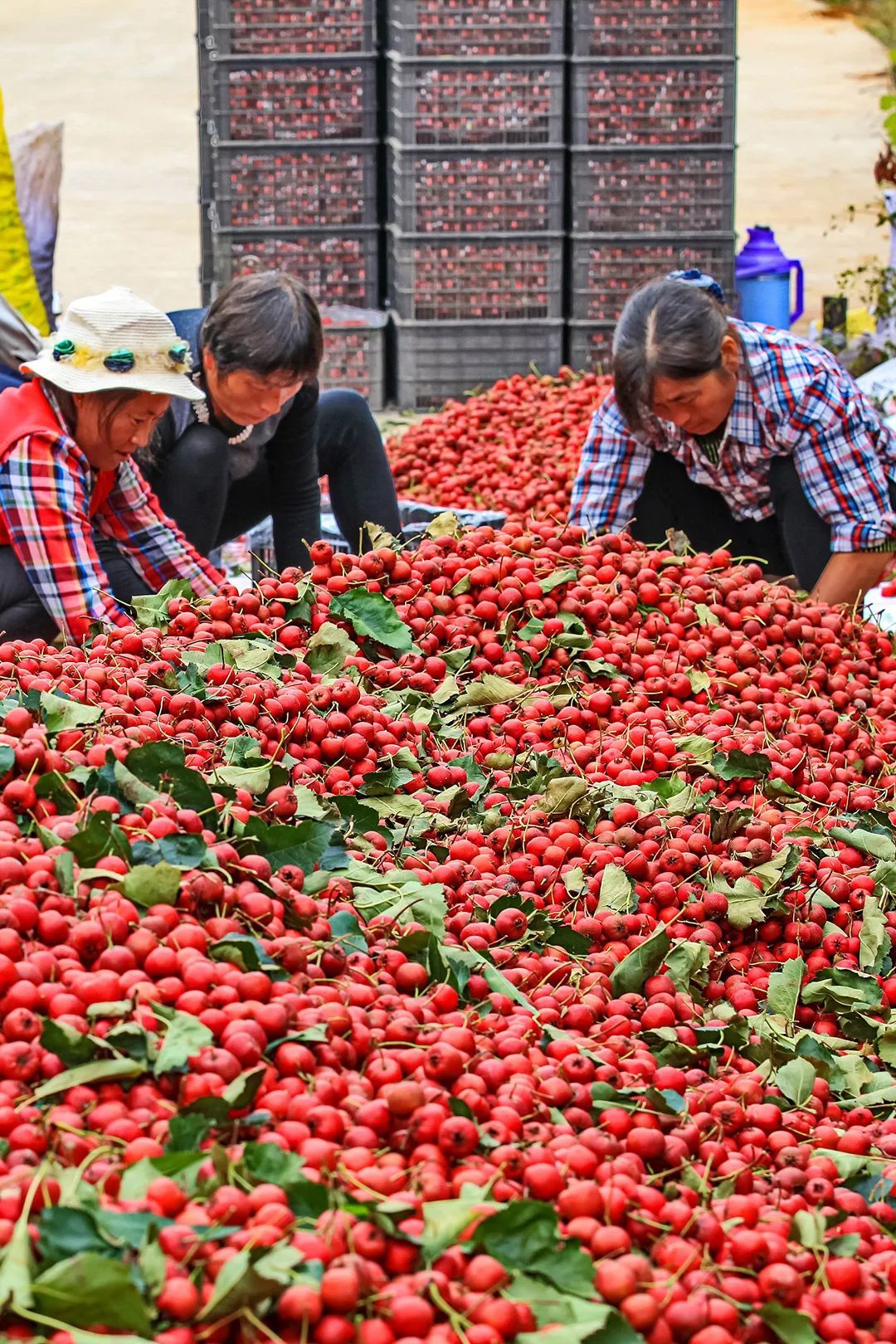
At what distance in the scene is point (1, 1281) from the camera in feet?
3.56

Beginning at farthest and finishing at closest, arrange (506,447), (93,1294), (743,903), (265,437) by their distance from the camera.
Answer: (506,447) < (265,437) < (743,903) < (93,1294)

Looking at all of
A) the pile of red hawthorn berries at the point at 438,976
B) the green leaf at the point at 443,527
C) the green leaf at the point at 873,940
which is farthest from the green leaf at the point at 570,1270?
the green leaf at the point at 443,527

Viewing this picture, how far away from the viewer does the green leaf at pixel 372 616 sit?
239 centimetres

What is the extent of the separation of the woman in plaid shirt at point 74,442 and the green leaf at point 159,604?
0.77 feet

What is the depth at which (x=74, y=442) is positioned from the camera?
9.73 ft

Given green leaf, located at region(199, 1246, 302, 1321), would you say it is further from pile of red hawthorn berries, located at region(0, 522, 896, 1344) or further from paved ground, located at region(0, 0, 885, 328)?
paved ground, located at region(0, 0, 885, 328)

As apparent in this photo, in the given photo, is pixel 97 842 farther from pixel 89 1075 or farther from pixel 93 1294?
pixel 93 1294

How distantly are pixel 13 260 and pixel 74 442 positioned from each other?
2498 mm

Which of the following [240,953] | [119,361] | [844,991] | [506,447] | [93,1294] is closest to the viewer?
[93,1294]

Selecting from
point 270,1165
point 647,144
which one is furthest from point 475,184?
point 270,1165

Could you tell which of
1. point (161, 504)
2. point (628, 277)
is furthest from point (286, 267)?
point (161, 504)

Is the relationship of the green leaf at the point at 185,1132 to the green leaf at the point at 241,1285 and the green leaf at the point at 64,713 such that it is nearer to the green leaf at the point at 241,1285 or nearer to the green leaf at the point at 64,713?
the green leaf at the point at 241,1285

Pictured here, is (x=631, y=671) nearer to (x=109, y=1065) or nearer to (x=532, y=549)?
(x=532, y=549)

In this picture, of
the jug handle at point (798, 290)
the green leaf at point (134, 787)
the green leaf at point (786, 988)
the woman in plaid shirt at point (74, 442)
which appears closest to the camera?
Answer: the green leaf at point (134, 787)
